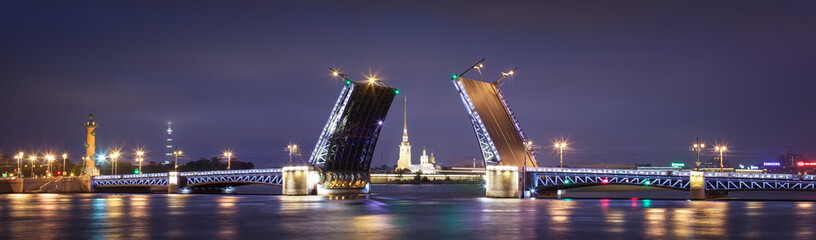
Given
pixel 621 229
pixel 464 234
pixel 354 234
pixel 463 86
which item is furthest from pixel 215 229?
pixel 463 86

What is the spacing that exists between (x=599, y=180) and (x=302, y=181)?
3297cm

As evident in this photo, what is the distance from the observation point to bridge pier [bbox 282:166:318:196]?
284ft

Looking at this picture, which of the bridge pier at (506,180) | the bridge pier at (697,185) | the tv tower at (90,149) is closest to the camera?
the bridge pier at (697,185)

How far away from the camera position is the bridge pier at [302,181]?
8669 centimetres

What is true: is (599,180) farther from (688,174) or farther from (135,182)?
(135,182)

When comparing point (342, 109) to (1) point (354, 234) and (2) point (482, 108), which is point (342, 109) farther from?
(1) point (354, 234)

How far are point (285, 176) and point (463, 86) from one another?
→ 2694 cm

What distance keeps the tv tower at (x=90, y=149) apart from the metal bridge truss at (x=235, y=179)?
22.9 meters

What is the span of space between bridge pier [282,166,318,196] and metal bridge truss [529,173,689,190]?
25076 mm

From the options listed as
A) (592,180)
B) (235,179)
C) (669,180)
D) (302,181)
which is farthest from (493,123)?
(235,179)

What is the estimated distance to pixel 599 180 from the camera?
8006cm

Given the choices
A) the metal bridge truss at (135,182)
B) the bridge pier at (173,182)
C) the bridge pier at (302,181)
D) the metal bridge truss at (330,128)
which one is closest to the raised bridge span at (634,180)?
the metal bridge truss at (330,128)

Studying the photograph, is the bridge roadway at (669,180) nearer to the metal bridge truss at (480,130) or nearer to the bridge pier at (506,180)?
the bridge pier at (506,180)

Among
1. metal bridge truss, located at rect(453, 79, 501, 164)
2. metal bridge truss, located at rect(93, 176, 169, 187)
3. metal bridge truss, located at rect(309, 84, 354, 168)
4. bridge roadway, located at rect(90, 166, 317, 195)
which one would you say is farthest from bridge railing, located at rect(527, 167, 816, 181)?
metal bridge truss, located at rect(93, 176, 169, 187)
